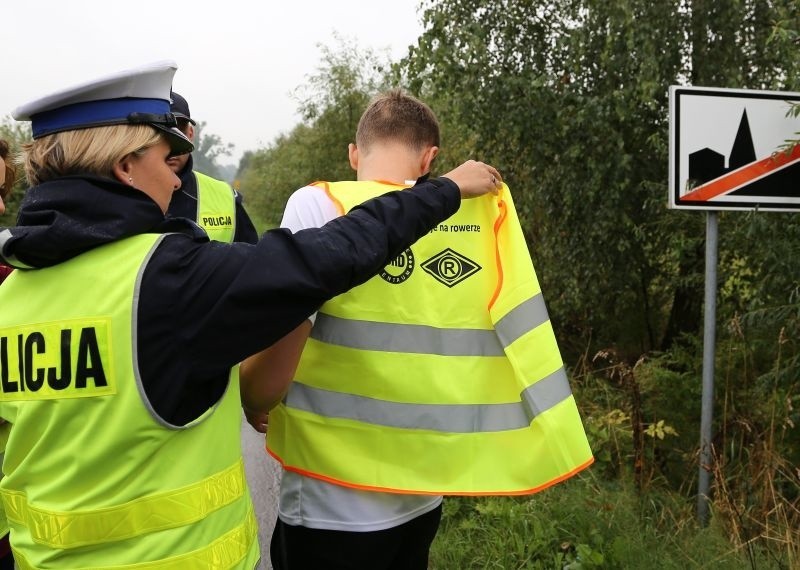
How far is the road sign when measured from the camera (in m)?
3.31

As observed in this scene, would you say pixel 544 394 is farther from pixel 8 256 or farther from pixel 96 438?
pixel 8 256

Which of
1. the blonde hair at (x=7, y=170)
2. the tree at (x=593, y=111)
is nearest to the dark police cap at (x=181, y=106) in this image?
the blonde hair at (x=7, y=170)

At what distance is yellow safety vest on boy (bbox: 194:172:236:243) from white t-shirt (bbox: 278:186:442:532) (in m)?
1.96

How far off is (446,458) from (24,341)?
1192 mm

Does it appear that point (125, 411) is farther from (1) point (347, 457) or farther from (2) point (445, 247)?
(2) point (445, 247)

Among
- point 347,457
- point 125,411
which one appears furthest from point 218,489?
point 347,457

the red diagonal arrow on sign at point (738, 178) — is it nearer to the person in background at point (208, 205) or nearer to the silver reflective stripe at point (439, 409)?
the silver reflective stripe at point (439, 409)

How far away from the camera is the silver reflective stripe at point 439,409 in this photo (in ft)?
6.81

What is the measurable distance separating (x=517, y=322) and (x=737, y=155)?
1.88 metres

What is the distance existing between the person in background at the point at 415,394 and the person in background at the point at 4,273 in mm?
914

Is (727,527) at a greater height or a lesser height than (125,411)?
lesser

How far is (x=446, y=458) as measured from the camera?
6.93ft

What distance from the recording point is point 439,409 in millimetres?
2084

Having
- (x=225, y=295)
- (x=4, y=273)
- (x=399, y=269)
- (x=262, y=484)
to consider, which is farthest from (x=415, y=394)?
(x=262, y=484)
